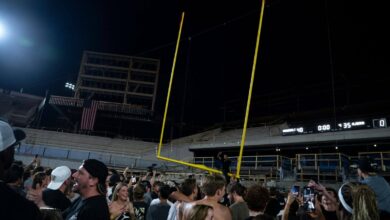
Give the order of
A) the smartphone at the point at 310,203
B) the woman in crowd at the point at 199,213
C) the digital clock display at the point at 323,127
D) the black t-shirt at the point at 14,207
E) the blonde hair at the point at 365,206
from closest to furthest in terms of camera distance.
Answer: the black t-shirt at the point at 14,207 < the woman in crowd at the point at 199,213 < the blonde hair at the point at 365,206 < the smartphone at the point at 310,203 < the digital clock display at the point at 323,127

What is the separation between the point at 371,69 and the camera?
2167 cm

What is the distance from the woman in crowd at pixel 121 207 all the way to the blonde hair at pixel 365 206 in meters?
2.16

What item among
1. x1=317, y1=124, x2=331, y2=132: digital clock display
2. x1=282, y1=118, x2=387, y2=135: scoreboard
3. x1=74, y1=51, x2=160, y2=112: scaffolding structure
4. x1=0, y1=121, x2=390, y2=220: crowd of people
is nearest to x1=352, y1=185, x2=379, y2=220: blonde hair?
x1=0, y1=121, x2=390, y2=220: crowd of people

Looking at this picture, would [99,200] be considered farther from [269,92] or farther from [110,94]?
[110,94]

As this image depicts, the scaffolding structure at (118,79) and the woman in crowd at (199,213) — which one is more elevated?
the scaffolding structure at (118,79)

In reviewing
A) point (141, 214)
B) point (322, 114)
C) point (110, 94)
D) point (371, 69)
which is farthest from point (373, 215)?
point (110, 94)

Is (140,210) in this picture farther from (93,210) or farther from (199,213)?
(199,213)

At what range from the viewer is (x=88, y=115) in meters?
28.6

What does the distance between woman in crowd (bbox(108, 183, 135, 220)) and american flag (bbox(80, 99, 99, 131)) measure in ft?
87.5

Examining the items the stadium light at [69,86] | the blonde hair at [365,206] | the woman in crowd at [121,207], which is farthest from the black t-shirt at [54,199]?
the stadium light at [69,86]

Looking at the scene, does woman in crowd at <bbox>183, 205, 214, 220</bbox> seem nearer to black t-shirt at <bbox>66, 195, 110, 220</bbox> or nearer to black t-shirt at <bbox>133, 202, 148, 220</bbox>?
black t-shirt at <bbox>66, 195, 110, 220</bbox>

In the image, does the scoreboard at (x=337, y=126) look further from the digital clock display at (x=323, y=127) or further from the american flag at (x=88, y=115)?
the american flag at (x=88, y=115)

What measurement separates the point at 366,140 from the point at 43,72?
30.2 metres

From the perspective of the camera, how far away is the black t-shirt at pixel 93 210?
213 centimetres
